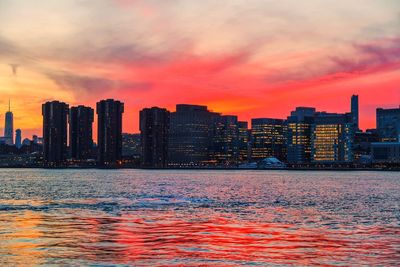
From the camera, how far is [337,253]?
4503cm

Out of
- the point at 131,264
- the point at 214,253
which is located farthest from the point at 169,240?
the point at 131,264

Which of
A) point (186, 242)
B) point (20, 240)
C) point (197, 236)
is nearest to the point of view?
point (186, 242)

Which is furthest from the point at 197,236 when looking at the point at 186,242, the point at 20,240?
the point at 20,240

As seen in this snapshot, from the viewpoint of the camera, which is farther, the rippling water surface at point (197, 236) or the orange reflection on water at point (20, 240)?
the rippling water surface at point (197, 236)

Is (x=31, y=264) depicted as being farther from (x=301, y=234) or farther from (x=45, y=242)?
(x=301, y=234)

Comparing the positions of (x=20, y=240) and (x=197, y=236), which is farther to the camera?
(x=197, y=236)

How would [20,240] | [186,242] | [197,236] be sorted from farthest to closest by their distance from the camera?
[197,236] → [20,240] → [186,242]

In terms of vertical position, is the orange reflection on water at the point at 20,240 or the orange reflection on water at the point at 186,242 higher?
the orange reflection on water at the point at 20,240

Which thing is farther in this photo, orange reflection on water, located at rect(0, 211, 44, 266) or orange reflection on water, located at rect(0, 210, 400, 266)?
orange reflection on water, located at rect(0, 210, 400, 266)

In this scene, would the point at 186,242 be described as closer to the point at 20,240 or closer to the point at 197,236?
the point at 197,236

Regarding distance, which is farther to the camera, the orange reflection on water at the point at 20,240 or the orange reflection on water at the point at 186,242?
the orange reflection on water at the point at 186,242

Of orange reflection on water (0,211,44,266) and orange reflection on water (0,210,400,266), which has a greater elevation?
orange reflection on water (0,211,44,266)

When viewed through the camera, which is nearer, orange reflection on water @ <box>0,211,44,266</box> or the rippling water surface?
orange reflection on water @ <box>0,211,44,266</box>

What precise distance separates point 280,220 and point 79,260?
32.4 m
